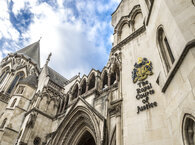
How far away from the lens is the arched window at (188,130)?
→ 154 inches

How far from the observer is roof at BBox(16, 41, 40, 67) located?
1303 inches

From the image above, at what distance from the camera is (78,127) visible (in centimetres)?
1266

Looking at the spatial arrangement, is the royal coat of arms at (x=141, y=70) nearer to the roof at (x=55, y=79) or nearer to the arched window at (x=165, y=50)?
the arched window at (x=165, y=50)

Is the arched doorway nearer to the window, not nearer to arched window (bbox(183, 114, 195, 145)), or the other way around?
arched window (bbox(183, 114, 195, 145))

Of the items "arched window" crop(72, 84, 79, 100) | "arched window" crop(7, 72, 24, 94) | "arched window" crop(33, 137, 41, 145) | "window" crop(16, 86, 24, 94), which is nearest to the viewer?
"arched window" crop(33, 137, 41, 145)

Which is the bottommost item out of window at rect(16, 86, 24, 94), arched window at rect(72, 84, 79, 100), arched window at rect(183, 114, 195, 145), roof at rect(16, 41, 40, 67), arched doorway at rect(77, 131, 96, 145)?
arched window at rect(183, 114, 195, 145)

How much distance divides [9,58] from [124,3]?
26.4 meters

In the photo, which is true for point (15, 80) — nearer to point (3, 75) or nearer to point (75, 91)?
point (3, 75)

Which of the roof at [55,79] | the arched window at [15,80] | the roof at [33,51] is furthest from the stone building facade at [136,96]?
the roof at [33,51]

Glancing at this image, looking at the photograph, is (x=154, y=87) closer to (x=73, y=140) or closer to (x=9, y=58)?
(x=73, y=140)

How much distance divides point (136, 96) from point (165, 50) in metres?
2.49

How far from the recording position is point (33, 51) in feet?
116

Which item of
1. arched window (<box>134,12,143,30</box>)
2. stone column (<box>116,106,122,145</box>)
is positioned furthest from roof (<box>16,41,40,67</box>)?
stone column (<box>116,106,122,145</box>)

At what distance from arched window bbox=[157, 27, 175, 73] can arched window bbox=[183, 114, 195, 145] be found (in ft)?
6.97
